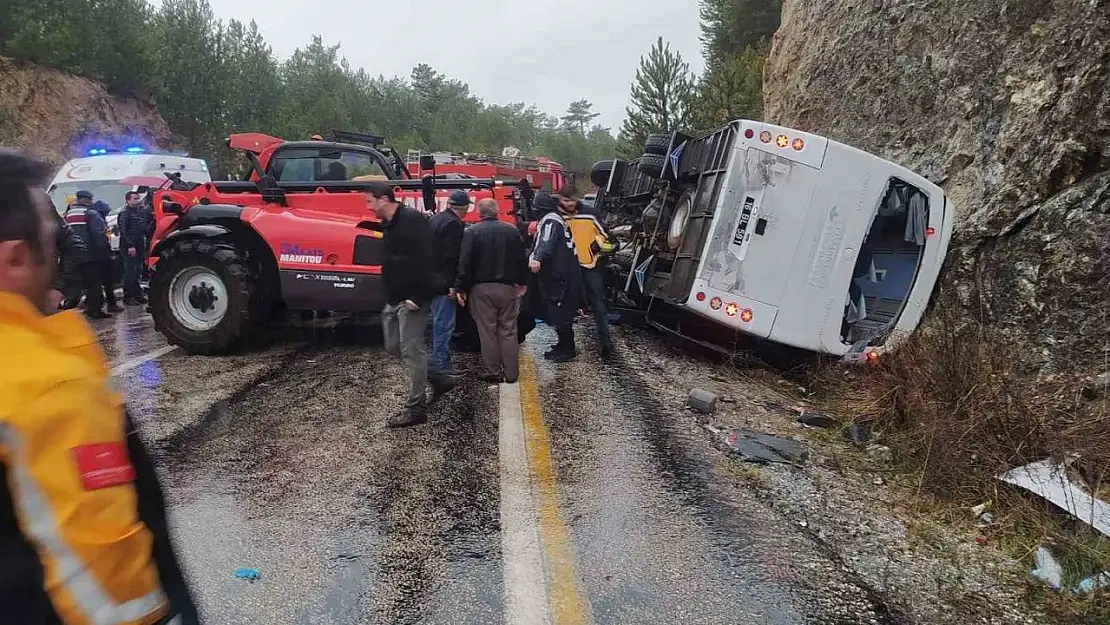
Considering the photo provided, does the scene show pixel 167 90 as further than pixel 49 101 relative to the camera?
Yes

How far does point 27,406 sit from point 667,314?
789 centimetres

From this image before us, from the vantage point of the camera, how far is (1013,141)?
7.20 meters

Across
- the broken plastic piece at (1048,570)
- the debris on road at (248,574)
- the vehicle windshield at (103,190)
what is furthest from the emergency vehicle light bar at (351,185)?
the vehicle windshield at (103,190)

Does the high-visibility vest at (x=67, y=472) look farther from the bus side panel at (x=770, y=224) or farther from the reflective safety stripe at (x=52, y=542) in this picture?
the bus side panel at (x=770, y=224)

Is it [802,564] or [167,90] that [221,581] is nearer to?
[802,564]

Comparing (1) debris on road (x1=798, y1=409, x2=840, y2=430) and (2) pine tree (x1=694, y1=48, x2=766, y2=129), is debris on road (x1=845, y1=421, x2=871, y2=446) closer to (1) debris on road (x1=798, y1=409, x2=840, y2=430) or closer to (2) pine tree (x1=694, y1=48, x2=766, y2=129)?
(1) debris on road (x1=798, y1=409, x2=840, y2=430)

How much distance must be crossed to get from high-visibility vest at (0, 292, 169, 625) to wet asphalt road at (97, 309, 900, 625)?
74.4 inches

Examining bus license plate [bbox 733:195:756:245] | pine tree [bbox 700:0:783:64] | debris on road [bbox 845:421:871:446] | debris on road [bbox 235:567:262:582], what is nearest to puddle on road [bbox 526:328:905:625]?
debris on road [bbox 845:421:871:446]

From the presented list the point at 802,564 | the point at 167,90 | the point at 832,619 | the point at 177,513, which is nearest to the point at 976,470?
the point at 802,564

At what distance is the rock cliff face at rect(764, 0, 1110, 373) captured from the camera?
5.60 metres

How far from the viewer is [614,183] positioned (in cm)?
1251

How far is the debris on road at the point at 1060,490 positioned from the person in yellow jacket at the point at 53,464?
4.00 m

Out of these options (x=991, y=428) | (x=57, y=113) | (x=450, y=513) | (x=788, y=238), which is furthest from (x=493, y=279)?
(x=57, y=113)

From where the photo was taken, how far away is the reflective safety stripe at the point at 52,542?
3.42 feet
